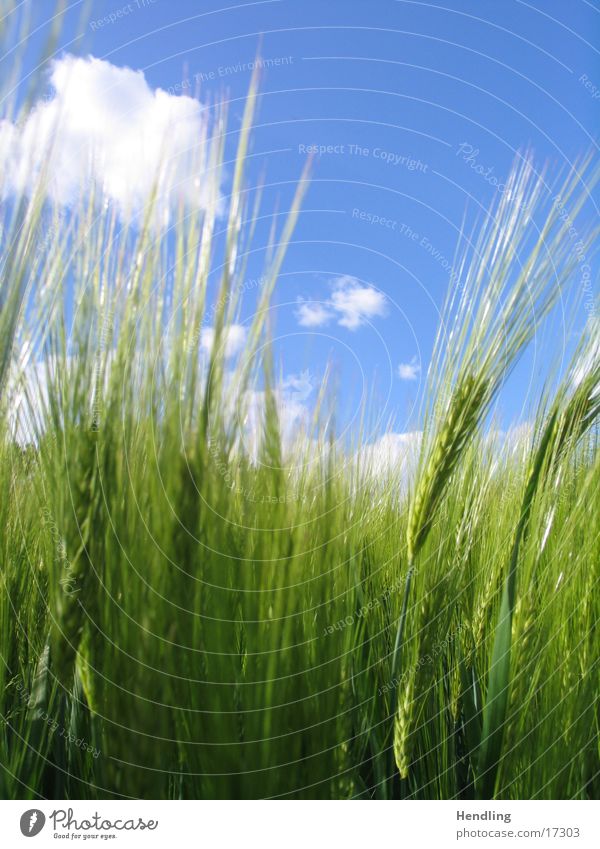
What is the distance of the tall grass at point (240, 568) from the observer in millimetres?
511

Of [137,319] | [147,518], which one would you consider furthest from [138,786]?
[137,319]

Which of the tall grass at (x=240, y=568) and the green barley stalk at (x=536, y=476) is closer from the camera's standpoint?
the tall grass at (x=240, y=568)

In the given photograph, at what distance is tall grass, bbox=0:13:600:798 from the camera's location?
51cm

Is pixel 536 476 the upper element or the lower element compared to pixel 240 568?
upper

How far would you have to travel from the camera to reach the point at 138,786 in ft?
1.73

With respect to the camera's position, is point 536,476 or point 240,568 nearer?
point 240,568

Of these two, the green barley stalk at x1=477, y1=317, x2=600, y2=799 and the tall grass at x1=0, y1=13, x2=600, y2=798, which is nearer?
the tall grass at x1=0, y1=13, x2=600, y2=798

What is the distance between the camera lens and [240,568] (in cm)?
54

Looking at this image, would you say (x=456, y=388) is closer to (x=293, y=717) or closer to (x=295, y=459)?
(x=295, y=459)

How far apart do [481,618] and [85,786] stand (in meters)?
0.53

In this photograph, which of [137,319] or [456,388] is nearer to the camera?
[137,319]
